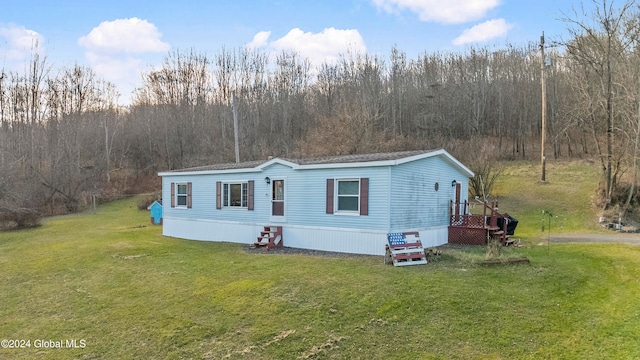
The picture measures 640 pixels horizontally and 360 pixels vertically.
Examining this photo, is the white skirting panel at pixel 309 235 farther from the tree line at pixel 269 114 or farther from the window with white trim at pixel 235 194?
the tree line at pixel 269 114

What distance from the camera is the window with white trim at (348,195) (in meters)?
12.2

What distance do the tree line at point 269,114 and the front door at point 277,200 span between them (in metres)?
10.7

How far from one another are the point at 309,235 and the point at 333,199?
4.94 feet

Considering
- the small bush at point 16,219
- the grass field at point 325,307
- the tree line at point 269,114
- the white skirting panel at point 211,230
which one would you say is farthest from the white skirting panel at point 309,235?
the tree line at point 269,114

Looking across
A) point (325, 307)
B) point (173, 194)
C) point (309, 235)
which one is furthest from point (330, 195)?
point (173, 194)

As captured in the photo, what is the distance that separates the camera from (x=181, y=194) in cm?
1781

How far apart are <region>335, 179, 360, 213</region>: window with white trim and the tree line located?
11.8 meters

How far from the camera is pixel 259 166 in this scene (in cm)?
1447

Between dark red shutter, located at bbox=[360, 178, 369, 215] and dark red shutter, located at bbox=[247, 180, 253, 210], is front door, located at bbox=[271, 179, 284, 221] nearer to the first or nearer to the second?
dark red shutter, located at bbox=[247, 180, 253, 210]

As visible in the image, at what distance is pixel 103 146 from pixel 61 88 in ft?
20.6

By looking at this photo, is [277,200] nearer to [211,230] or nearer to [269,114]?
[211,230]

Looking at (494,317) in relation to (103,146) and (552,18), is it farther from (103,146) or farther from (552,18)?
(103,146)

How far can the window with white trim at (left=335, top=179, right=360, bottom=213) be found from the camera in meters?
12.2

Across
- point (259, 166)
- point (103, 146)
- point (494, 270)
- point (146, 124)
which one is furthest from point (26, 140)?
point (494, 270)
